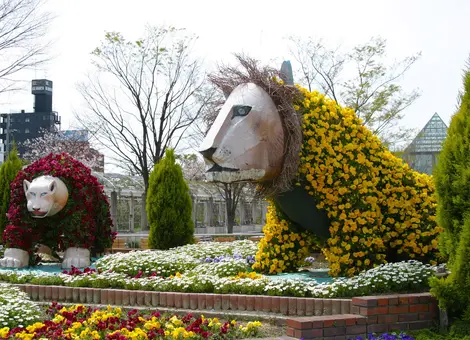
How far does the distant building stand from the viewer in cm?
2631

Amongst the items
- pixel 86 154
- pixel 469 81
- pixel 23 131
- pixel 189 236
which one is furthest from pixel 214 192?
pixel 23 131

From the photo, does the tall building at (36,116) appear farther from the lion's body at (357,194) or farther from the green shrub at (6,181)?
the lion's body at (357,194)

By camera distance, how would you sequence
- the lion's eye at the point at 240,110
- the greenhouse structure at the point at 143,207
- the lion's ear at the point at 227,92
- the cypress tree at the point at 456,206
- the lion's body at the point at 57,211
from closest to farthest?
the cypress tree at the point at 456,206, the lion's eye at the point at 240,110, the lion's ear at the point at 227,92, the lion's body at the point at 57,211, the greenhouse structure at the point at 143,207

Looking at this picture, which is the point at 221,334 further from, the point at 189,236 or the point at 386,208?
the point at 189,236

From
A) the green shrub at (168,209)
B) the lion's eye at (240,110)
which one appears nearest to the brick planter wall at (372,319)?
the lion's eye at (240,110)

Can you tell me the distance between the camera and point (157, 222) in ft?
47.8

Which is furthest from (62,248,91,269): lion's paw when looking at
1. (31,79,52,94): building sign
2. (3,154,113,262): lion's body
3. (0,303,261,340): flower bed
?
(31,79,52,94): building sign

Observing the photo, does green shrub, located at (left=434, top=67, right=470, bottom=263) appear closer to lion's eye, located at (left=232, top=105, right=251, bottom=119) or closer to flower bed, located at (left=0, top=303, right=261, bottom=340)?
flower bed, located at (left=0, top=303, right=261, bottom=340)

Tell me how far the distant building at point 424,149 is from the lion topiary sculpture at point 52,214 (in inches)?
639

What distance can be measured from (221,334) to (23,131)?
84.8m

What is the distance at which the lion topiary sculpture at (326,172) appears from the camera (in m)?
7.36

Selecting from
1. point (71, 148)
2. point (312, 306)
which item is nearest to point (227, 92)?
point (312, 306)

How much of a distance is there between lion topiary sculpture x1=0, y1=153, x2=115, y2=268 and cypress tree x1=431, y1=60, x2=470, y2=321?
8002 mm

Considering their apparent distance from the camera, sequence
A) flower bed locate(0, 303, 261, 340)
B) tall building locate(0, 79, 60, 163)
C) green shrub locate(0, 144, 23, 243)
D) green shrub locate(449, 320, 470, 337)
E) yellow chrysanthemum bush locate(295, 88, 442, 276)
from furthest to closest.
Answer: tall building locate(0, 79, 60, 163)
green shrub locate(0, 144, 23, 243)
yellow chrysanthemum bush locate(295, 88, 442, 276)
flower bed locate(0, 303, 261, 340)
green shrub locate(449, 320, 470, 337)
